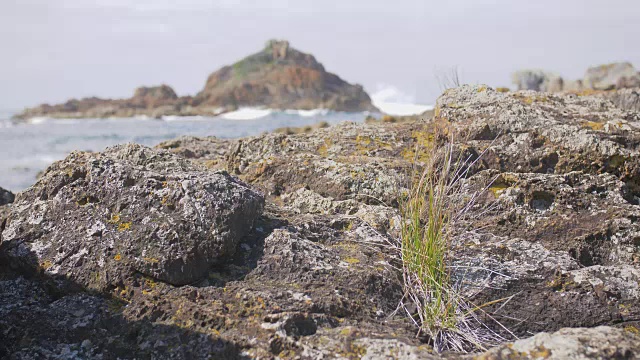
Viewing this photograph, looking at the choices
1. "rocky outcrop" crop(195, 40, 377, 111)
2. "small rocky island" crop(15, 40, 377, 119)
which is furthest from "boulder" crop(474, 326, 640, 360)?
"rocky outcrop" crop(195, 40, 377, 111)

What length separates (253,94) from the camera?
9338 cm

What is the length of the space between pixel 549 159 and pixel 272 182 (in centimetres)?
218

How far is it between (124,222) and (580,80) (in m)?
50.1

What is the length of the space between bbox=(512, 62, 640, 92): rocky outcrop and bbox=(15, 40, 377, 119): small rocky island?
36735 mm

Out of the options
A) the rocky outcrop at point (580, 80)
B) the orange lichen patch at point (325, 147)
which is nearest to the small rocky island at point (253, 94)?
the rocky outcrop at point (580, 80)

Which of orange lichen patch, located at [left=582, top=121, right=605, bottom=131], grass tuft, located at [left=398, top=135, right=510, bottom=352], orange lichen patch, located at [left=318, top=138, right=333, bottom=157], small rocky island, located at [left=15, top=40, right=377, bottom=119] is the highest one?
small rocky island, located at [left=15, top=40, right=377, bottom=119]

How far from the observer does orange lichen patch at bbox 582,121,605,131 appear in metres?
4.53

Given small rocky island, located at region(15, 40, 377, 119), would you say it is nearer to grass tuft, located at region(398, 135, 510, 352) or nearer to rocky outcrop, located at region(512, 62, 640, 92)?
rocky outcrop, located at region(512, 62, 640, 92)

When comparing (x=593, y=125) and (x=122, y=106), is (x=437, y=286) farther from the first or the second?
(x=122, y=106)

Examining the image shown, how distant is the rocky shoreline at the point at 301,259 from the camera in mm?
2689

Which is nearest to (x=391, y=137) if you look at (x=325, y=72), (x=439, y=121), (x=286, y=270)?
(x=439, y=121)

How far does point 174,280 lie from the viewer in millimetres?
3021

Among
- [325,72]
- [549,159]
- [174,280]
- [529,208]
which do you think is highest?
[325,72]

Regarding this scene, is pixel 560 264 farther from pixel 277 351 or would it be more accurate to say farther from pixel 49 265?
pixel 49 265
